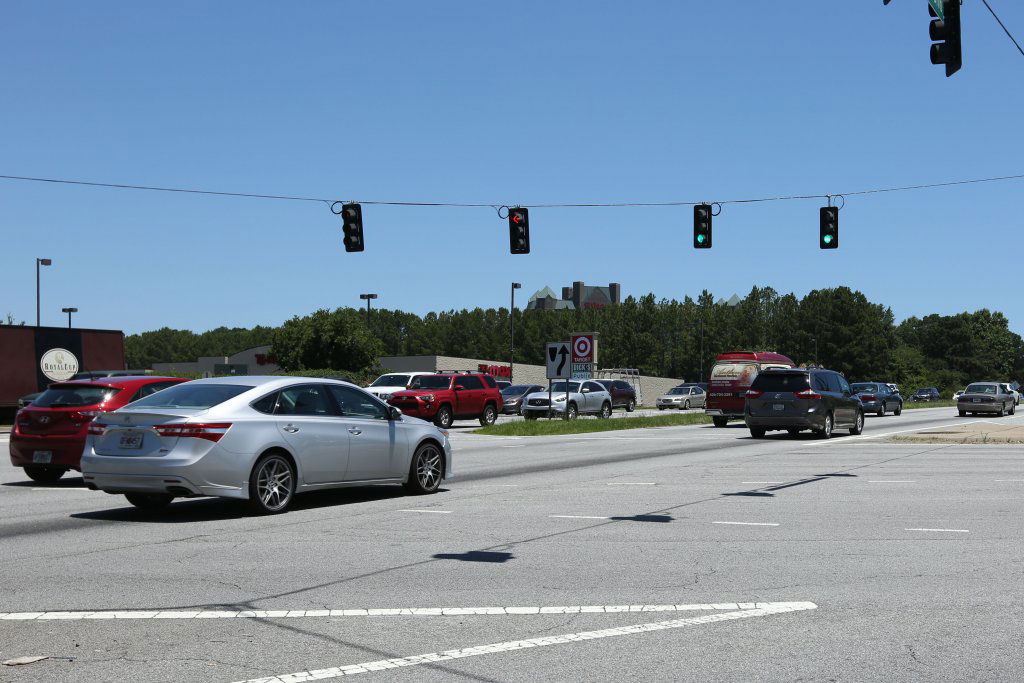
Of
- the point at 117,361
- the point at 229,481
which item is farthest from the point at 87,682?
the point at 117,361

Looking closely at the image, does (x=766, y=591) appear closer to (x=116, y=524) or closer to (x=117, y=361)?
(x=116, y=524)

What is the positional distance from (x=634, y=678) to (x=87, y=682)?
2640mm

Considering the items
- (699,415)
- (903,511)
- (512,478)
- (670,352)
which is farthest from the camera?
(670,352)

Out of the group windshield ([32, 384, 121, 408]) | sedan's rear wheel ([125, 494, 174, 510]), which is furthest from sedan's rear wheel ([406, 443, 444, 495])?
windshield ([32, 384, 121, 408])

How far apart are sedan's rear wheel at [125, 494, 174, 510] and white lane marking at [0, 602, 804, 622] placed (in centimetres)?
532

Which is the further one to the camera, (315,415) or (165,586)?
(315,415)

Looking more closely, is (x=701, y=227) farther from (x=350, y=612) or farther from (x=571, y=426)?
(x=350, y=612)

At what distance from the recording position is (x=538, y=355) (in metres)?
161

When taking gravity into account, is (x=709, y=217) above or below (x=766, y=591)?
above

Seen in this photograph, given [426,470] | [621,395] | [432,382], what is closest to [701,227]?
[432,382]

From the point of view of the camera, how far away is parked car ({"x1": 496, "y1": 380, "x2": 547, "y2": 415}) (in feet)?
168

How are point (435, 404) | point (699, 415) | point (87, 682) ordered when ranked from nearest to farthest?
point (87, 682), point (435, 404), point (699, 415)

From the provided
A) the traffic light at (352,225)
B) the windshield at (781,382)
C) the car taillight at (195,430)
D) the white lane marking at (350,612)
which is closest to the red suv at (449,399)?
the traffic light at (352,225)

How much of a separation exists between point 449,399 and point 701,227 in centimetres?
1042
